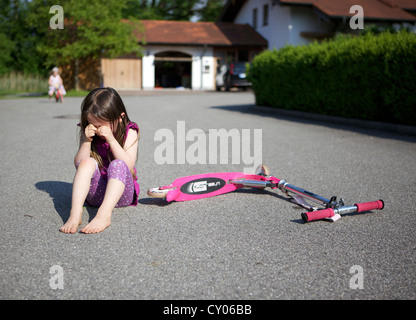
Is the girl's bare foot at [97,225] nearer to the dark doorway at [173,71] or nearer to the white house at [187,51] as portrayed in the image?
the white house at [187,51]

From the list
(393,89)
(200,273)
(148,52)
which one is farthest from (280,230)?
(148,52)

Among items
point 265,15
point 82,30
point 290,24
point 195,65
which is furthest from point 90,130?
point 265,15

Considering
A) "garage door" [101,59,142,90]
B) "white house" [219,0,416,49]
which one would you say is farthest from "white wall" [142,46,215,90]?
"white house" [219,0,416,49]

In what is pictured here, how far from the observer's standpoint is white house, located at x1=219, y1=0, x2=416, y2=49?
2816 centimetres

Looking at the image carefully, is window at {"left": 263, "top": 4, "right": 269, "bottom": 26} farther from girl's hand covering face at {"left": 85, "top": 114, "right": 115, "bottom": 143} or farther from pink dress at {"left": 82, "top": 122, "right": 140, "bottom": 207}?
girl's hand covering face at {"left": 85, "top": 114, "right": 115, "bottom": 143}

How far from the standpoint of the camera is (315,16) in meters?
30.7

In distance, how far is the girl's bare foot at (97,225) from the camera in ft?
10.6

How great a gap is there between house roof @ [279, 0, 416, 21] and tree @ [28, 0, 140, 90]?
10.9 meters

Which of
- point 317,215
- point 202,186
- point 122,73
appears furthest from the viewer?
point 122,73

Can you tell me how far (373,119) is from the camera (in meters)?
10.5

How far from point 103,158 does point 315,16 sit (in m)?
30.0

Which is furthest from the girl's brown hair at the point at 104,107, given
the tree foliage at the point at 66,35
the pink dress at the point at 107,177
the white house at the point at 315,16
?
the white house at the point at 315,16

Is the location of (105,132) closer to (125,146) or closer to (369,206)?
(125,146)

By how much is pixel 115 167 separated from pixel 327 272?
5.69 ft
